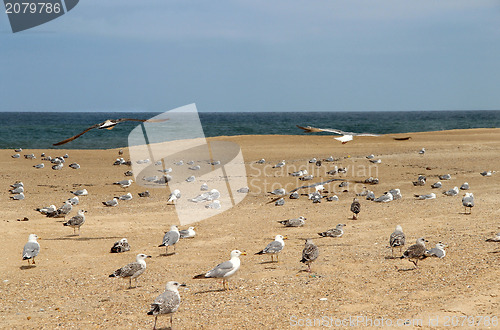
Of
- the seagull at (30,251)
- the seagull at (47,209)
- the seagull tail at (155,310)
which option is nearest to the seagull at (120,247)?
the seagull at (30,251)

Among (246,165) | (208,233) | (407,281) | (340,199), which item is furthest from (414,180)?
(407,281)

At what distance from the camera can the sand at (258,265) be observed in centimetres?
856

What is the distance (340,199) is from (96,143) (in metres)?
37.5

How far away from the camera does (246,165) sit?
32.8 m

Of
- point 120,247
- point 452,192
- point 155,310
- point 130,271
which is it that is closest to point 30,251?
point 120,247

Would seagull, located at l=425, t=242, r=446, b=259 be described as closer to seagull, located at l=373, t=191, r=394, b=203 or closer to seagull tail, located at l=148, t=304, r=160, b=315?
seagull tail, located at l=148, t=304, r=160, b=315

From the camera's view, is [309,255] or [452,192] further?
[452,192]

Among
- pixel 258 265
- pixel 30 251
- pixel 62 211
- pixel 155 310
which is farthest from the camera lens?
pixel 62 211

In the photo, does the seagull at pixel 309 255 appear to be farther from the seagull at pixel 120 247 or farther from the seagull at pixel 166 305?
the seagull at pixel 120 247

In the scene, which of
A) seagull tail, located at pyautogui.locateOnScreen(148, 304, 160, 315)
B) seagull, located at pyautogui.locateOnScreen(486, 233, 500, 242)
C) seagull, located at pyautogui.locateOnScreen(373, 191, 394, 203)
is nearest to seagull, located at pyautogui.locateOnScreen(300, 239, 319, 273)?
seagull tail, located at pyautogui.locateOnScreen(148, 304, 160, 315)

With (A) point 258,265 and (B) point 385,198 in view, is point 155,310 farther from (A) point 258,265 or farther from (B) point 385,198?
(B) point 385,198

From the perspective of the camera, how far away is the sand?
8.56m

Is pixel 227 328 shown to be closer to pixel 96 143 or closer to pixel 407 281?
pixel 407 281

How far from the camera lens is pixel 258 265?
11938 mm
